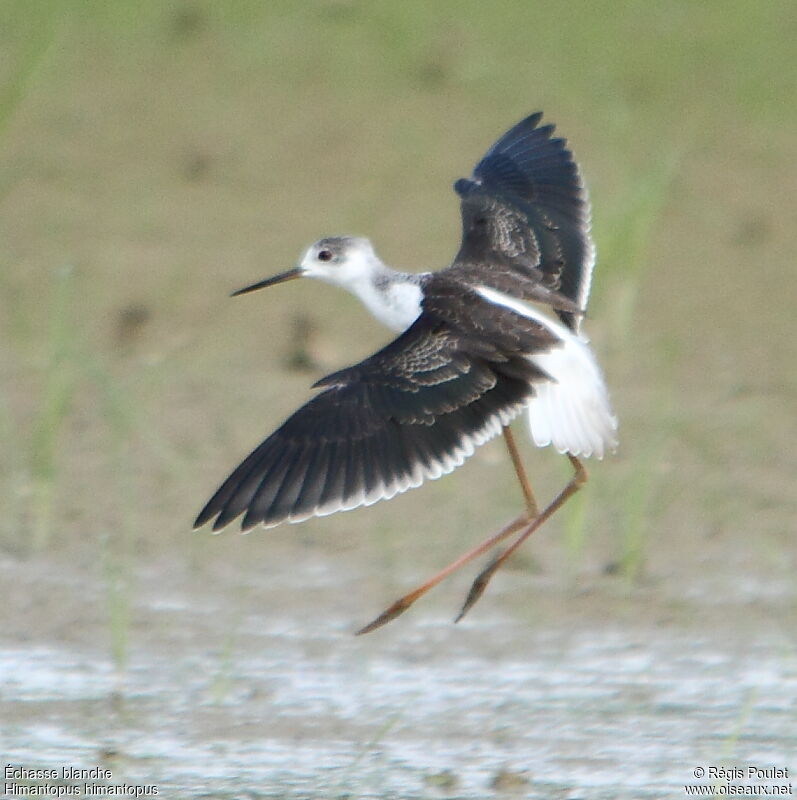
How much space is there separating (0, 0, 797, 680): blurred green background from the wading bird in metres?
0.26

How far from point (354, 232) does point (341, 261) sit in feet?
8.43

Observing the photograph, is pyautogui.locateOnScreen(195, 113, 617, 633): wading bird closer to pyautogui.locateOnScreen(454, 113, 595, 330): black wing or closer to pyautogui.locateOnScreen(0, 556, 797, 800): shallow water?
pyautogui.locateOnScreen(454, 113, 595, 330): black wing

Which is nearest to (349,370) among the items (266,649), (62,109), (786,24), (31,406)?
(266,649)

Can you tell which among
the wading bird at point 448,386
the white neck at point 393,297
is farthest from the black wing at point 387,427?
the white neck at point 393,297

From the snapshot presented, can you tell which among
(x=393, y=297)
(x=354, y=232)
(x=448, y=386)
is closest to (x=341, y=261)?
(x=393, y=297)

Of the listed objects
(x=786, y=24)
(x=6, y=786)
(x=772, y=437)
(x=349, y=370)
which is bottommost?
(x=6, y=786)

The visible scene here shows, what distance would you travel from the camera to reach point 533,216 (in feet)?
18.4

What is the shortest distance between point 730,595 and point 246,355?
226cm

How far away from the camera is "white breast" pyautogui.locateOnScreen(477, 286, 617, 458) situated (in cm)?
469

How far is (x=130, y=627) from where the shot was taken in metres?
5.18

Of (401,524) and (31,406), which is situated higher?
(31,406)

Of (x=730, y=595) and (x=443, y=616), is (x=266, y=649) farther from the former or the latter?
(x=730, y=595)

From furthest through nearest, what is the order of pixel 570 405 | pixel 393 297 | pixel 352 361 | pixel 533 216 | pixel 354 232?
pixel 354 232 → pixel 352 361 → pixel 533 216 → pixel 393 297 → pixel 570 405

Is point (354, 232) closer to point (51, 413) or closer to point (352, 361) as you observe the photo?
point (352, 361)
